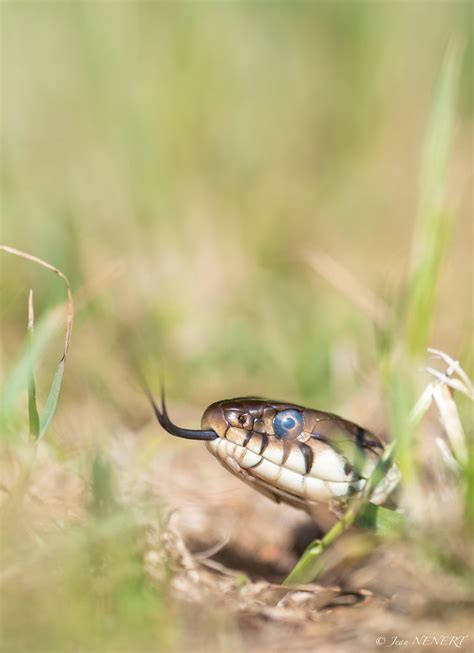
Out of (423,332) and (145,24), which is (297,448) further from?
(145,24)

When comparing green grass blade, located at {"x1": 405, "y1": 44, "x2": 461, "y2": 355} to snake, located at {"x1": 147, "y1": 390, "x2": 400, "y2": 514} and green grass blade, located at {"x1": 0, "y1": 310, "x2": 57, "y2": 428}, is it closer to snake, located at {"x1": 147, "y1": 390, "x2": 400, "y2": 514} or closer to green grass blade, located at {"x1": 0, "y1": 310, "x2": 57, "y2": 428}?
snake, located at {"x1": 147, "y1": 390, "x2": 400, "y2": 514}

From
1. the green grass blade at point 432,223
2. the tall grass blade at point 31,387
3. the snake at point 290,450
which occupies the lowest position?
the snake at point 290,450

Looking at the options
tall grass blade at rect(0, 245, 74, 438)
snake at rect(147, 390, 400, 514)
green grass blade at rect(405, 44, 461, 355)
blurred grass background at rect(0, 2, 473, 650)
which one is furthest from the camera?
blurred grass background at rect(0, 2, 473, 650)

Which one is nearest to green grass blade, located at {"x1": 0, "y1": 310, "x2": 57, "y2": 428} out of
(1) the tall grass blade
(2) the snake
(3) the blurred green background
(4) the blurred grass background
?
(1) the tall grass blade

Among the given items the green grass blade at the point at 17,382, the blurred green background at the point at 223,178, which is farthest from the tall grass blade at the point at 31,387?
the blurred green background at the point at 223,178

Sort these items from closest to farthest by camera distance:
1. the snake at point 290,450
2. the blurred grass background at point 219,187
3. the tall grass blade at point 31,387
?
the tall grass blade at point 31,387, the snake at point 290,450, the blurred grass background at point 219,187

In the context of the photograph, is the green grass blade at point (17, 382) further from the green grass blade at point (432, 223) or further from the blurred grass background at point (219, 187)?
the green grass blade at point (432, 223)

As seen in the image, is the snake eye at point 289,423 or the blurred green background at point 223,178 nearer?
the snake eye at point 289,423
